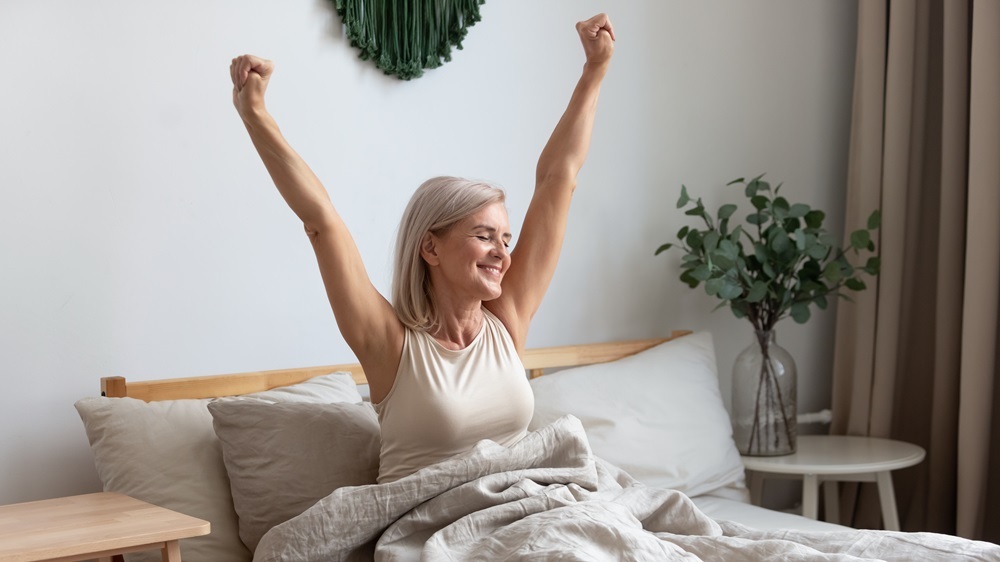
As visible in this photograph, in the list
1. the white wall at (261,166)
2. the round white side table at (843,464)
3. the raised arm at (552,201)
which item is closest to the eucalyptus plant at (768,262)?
the white wall at (261,166)

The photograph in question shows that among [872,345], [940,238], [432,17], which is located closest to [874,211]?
[940,238]

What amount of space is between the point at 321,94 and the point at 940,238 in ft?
5.54

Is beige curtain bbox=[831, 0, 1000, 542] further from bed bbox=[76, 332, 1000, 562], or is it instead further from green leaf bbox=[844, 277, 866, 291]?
bed bbox=[76, 332, 1000, 562]

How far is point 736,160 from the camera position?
296cm

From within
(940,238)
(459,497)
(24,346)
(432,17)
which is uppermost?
(432,17)

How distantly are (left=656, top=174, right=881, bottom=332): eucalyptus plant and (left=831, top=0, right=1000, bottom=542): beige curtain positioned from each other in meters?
0.22

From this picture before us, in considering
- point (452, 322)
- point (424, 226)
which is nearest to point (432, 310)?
point (452, 322)

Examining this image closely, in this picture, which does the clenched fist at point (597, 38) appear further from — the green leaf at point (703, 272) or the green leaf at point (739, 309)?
the green leaf at point (739, 309)

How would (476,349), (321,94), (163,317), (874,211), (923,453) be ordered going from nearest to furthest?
(476,349) → (163,317) → (321,94) → (923,453) → (874,211)

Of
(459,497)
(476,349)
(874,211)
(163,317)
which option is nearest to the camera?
(459,497)

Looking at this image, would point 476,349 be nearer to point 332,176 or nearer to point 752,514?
point 332,176

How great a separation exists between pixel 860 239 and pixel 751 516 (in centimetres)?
Result: 85

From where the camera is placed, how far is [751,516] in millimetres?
2242

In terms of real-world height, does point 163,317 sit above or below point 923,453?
above
